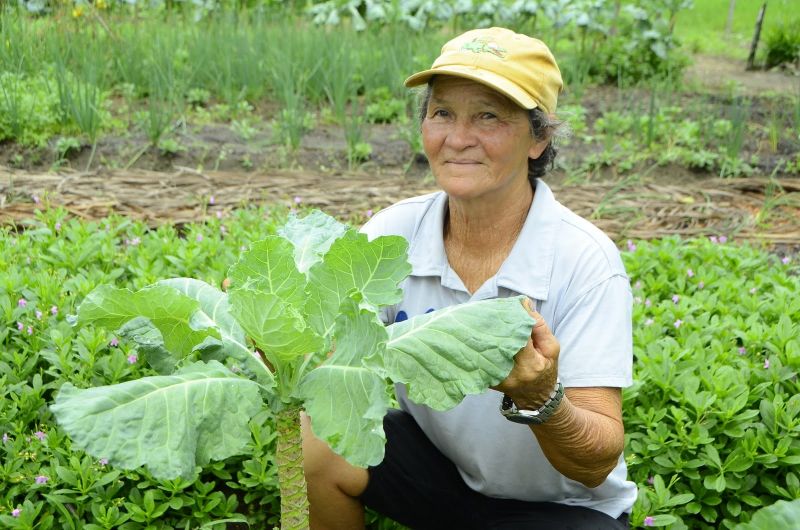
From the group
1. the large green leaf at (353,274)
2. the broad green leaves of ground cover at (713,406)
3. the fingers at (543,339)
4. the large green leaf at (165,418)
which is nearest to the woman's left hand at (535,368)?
the fingers at (543,339)

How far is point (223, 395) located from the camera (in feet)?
4.95

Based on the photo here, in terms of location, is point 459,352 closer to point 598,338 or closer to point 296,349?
point 296,349

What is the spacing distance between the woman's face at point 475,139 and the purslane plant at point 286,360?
0.71 m

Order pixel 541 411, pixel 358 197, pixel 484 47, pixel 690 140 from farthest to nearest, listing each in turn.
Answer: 1. pixel 690 140
2. pixel 358 197
3. pixel 484 47
4. pixel 541 411

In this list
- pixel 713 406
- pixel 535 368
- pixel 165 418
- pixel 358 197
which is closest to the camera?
pixel 165 418

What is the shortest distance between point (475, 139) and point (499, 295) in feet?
1.31

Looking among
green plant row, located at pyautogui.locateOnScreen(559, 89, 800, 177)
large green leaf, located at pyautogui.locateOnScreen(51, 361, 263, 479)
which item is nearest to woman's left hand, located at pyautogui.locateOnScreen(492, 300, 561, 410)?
large green leaf, located at pyautogui.locateOnScreen(51, 361, 263, 479)

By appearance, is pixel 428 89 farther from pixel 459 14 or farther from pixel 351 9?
pixel 459 14

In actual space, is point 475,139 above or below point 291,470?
above

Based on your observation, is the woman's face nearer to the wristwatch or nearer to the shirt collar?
the shirt collar

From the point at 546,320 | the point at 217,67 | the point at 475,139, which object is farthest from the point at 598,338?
the point at 217,67

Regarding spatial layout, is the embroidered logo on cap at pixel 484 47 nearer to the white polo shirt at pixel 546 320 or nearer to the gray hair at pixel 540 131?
the gray hair at pixel 540 131

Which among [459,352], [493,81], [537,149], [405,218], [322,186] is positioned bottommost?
[322,186]

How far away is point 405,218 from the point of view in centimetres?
256
